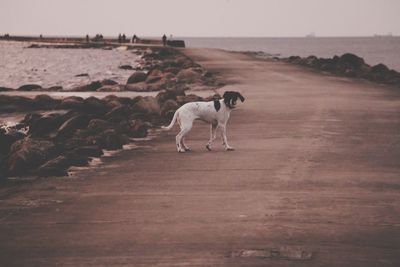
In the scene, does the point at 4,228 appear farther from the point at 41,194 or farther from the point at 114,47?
the point at 114,47

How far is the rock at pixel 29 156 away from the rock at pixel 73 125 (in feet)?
10.1

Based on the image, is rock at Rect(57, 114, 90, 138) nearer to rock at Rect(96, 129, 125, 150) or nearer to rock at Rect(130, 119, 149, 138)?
rock at Rect(130, 119, 149, 138)

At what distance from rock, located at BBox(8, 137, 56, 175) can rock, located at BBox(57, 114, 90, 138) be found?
121 inches

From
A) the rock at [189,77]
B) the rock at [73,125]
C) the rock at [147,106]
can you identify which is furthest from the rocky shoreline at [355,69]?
the rock at [73,125]

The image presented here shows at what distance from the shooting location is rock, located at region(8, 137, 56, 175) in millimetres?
9805

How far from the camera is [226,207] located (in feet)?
24.5

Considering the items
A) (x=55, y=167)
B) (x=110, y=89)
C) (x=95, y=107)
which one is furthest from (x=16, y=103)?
(x=55, y=167)

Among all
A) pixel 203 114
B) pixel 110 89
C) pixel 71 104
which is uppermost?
pixel 203 114

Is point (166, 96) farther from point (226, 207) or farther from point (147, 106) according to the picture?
point (226, 207)

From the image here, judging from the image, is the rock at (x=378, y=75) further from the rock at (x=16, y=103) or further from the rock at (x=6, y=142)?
the rock at (x=6, y=142)

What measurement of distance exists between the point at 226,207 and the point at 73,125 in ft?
25.5

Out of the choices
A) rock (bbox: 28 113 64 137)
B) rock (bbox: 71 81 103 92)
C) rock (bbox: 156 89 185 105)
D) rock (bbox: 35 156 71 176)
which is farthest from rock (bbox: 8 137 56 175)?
rock (bbox: 71 81 103 92)

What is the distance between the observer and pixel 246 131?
1323cm

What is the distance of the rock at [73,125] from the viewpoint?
561 inches
